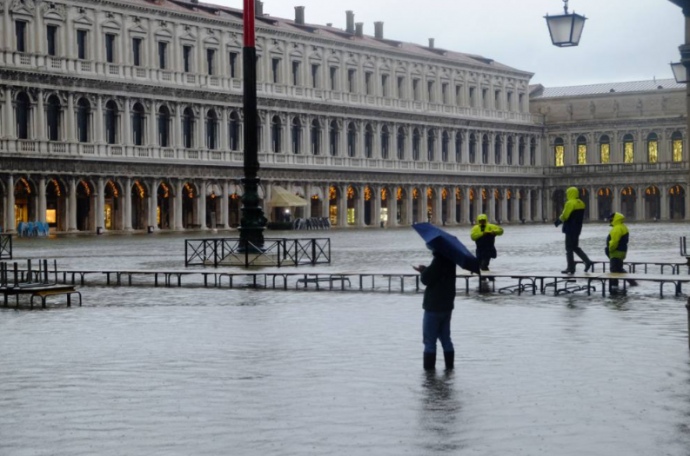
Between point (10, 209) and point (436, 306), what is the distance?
5585 cm

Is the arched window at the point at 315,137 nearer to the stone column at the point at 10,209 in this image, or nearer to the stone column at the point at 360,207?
the stone column at the point at 360,207

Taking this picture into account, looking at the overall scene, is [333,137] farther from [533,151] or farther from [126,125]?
[533,151]

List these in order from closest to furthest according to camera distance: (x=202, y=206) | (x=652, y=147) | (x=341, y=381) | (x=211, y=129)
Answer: (x=341, y=381), (x=202, y=206), (x=211, y=129), (x=652, y=147)

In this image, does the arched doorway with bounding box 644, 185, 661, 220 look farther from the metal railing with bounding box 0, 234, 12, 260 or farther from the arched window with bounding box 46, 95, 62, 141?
the metal railing with bounding box 0, 234, 12, 260

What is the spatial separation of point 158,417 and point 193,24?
68889 mm

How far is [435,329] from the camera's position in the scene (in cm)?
1262

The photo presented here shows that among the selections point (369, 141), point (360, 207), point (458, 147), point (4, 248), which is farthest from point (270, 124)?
point (4, 248)

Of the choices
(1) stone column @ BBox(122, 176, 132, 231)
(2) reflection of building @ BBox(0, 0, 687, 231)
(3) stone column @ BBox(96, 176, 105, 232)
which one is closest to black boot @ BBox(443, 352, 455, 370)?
(2) reflection of building @ BBox(0, 0, 687, 231)

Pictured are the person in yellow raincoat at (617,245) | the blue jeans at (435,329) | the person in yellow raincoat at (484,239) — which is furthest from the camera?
the person in yellow raincoat at (484,239)

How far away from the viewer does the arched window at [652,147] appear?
10588cm

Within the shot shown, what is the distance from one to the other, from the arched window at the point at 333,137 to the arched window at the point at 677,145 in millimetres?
30636

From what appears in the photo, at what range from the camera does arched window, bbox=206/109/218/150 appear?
3115 inches

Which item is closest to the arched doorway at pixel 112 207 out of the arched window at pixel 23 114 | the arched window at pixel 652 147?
the arched window at pixel 23 114

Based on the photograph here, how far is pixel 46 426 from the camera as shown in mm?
9891
